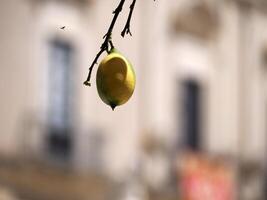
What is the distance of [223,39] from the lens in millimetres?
13852

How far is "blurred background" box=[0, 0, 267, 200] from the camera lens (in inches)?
421

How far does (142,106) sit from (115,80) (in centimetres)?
1111

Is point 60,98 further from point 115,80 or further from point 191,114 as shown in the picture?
point 115,80

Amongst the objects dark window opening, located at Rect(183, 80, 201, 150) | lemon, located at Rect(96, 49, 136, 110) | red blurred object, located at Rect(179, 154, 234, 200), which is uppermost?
lemon, located at Rect(96, 49, 136, 110)

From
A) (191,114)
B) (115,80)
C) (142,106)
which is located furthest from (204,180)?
(115,80)

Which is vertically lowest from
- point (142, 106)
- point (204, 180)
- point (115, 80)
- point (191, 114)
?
point (204, 180)

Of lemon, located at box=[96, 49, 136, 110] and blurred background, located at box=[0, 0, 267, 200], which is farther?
blurred background, located at box=[0, 0, 267, 200]

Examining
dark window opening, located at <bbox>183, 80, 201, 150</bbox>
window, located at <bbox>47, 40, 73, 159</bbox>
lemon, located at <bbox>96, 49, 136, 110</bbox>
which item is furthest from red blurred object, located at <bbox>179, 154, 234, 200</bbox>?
lemon, located at <bbox>96, 49, 136, 110</bbox>

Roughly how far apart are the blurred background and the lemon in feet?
26.0

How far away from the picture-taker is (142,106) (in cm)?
1242

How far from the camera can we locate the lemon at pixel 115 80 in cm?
129

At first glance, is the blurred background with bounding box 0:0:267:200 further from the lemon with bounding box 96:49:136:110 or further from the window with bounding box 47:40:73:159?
the lemon with bounding box 96:49:136:110

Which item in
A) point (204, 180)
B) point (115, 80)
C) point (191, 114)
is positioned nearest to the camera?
point (115, 80)

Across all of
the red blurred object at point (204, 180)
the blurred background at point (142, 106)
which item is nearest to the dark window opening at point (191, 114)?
the blurred background at point (142, 106)
